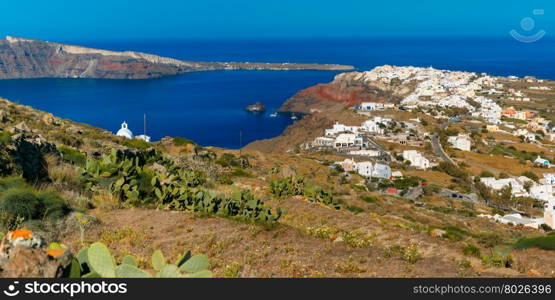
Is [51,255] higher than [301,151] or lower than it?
higher

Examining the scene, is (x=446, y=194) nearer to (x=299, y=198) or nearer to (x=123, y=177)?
(x=299, y=198)

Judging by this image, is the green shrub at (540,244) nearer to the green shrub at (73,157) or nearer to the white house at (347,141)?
the green shrub at (73,157)

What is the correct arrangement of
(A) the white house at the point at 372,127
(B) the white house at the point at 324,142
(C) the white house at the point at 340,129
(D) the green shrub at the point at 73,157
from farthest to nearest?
(A) the white house at the point at 372,127
(C) the white house at the point at 340,129
(B) the white house at the point at 324,142
(D) the green shrub at the point at 73,157

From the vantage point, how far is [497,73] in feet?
490

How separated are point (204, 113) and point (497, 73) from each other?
94.5 m

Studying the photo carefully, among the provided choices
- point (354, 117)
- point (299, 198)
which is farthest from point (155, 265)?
point (354, 117)

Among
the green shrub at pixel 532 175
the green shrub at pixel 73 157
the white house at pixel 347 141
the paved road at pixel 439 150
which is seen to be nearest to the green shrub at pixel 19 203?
the green shrub at pixel 73 157

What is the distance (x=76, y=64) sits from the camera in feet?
515

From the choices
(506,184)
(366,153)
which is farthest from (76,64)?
(506,184)

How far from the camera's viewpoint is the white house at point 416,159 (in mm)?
46438

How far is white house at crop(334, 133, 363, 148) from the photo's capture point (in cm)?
5625

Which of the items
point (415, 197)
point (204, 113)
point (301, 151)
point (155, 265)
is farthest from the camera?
point (204, 113)

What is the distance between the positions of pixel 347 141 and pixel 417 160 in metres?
10.4

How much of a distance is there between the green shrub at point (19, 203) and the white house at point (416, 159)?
137 ft
